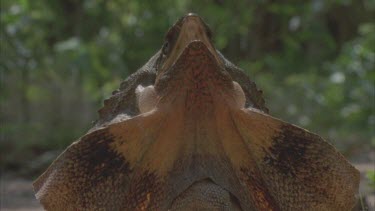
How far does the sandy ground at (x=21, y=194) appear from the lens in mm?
5052

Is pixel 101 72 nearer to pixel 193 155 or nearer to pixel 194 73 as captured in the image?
pixel 193 155

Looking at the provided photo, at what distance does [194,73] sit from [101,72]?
18.9ft

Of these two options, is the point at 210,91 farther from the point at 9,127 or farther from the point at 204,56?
the point at 9,127

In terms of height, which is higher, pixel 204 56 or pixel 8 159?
pixel 8 159

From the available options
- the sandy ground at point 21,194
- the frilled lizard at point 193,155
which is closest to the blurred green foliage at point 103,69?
the sandy ground at point 21,194

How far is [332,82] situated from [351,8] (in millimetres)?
6644

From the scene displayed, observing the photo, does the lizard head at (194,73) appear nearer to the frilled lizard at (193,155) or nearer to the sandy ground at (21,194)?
the frilled lizard at (193,155)

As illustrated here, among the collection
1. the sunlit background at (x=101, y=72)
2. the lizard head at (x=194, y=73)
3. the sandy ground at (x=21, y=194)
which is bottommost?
the lizard head at (x=194, y=73)

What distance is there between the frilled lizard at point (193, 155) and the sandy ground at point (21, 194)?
1169 millimetres

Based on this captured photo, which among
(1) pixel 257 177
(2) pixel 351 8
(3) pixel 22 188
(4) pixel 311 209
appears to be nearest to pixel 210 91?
(1) pixel 257 177

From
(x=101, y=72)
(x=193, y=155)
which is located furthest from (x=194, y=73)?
(x=101, y=72)

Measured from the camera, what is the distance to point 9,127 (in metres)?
8.45

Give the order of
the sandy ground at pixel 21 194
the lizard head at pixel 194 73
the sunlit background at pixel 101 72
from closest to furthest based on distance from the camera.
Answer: the lizard head at pixel 194 73
the sandy ground at pixel 21 194
the sunlit background at pixel 101 72

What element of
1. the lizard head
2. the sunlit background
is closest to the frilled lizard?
the lizard head
